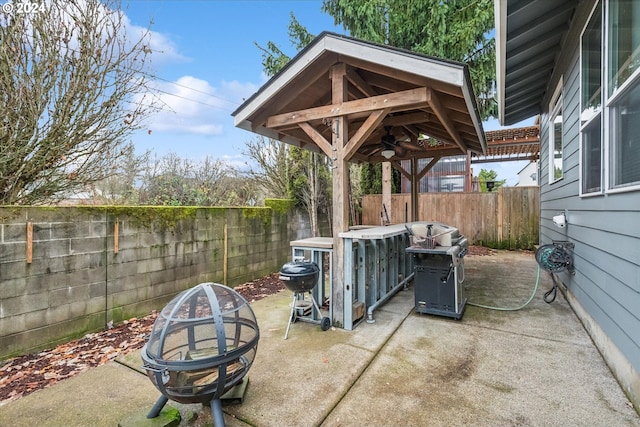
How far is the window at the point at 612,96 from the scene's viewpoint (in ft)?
6.79

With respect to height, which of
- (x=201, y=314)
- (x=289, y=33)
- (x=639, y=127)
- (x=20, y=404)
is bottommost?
(x=20, y=404)

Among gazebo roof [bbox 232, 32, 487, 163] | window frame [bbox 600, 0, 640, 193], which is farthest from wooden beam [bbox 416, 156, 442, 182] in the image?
window frame [bbox 600, 0, 640, 193]

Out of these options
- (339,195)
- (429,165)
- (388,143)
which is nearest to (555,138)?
(429,165)

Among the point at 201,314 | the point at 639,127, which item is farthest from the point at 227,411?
the point at 639,127

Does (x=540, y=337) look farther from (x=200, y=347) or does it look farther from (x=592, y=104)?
(x=200, y=347)

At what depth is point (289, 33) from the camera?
357 inches

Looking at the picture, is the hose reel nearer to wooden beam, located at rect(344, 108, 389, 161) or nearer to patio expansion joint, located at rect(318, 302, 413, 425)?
patio expansion joint, located at rect(318, 302, 413, 425)

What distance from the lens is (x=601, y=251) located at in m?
2.79

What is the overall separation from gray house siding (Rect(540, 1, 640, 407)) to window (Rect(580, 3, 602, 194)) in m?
0.19

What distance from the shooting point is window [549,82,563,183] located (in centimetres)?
479

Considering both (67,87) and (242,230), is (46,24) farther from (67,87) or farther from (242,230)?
(242,230)

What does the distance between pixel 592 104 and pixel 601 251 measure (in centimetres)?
143

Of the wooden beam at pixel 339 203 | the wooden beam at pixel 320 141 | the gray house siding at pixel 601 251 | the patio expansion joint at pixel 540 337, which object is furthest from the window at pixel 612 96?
the wooden beam at pixel 320 141

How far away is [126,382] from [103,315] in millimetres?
1343
